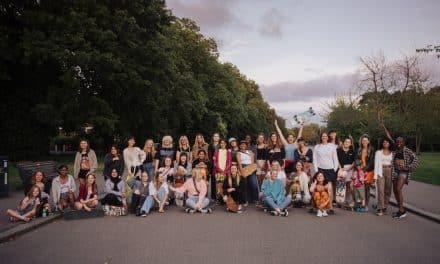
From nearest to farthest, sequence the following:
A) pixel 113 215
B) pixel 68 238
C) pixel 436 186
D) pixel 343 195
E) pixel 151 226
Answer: pixel 68 238, pixel 151 226, pixel 113 215, pixel 343 195, pixel 436 186

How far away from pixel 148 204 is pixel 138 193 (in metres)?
0.37

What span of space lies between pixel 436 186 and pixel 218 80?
32.6 meters

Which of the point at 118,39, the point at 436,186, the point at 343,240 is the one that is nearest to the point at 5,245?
the point at 343,240

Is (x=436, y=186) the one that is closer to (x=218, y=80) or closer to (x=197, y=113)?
(x=197, y=113)

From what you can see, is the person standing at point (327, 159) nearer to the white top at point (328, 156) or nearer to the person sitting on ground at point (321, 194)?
the white top at point (328, 156)

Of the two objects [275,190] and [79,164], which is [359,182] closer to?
[275,190]

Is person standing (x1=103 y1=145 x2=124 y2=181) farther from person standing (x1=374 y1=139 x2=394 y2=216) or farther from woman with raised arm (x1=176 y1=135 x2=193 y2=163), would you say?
person standing (x1=374 y1=139 x2=394 y2=216)

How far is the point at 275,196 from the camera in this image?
34.7ft

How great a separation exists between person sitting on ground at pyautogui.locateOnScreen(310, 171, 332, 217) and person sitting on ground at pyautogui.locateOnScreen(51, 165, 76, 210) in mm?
5796

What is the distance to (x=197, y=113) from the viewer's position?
39625 mm

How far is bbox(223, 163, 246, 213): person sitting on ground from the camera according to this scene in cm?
1068

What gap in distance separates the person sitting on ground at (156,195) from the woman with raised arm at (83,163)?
67.1 inches

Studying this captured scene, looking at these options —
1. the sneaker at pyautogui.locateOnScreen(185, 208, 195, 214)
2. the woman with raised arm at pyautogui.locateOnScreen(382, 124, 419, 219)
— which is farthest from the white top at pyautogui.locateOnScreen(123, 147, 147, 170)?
the woman with raised arm at pyautogui.locateOnScreen(382, 124, 419, 219)

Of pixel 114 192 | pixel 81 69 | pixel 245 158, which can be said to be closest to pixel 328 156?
pixel 245 158
